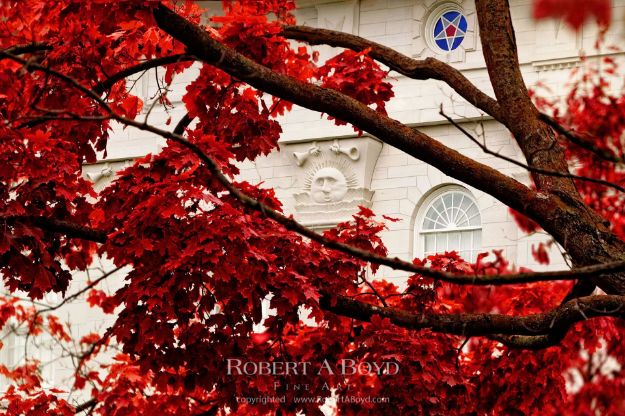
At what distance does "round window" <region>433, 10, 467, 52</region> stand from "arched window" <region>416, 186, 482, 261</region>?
7.11 ft

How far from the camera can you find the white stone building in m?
22.8

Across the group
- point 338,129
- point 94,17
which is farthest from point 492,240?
point 94,17

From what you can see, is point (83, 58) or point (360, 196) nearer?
point (83, 58)

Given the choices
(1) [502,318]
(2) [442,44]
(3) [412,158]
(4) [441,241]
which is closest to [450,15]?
(2) [442,44]

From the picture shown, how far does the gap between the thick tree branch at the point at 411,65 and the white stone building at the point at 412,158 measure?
8551 millimetres

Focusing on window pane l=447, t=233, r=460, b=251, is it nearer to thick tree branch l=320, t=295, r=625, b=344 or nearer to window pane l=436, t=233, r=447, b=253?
window pane l=436, t=233, r=447, b=253

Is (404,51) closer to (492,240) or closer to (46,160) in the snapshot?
(492,240)

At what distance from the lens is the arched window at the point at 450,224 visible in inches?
906

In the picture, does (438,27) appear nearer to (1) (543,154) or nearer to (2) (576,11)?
(2) (576,11)

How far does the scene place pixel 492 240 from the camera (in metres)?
22.7

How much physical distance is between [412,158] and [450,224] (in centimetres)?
114

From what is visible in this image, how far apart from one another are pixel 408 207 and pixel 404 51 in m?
2.40

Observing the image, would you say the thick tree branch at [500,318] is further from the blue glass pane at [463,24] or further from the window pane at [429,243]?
the blue glass pane at [463,24]

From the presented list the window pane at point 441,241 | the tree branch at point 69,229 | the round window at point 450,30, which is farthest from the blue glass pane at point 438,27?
the tree branch at point 69,229
